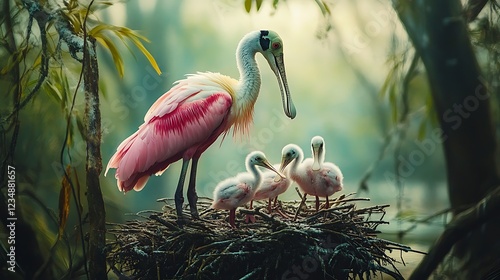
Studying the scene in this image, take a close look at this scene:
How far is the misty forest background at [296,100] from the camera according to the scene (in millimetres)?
3365

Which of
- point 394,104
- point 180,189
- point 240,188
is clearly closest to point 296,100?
point 394,104

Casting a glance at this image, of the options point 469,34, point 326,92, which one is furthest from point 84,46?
point 469,34

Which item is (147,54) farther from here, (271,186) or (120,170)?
(271,186)

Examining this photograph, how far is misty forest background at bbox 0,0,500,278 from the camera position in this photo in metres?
3.37

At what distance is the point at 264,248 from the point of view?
3.00 m

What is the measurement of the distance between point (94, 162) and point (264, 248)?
0.91m

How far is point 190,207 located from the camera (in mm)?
3303

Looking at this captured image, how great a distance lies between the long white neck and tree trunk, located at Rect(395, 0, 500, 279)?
2.35ft

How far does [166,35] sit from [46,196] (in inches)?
38.5

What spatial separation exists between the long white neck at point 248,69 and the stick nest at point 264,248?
518 mm

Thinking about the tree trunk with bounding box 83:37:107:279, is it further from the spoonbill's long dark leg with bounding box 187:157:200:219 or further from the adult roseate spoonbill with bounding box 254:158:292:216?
the adult roseate spoonbill with bounding box 254:158:292:216
